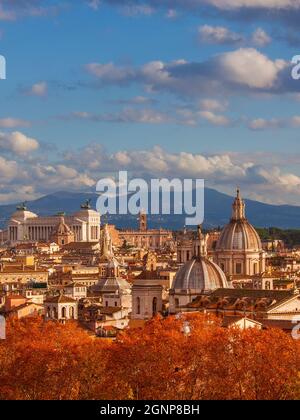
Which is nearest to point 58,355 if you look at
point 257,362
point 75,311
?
point 257,362

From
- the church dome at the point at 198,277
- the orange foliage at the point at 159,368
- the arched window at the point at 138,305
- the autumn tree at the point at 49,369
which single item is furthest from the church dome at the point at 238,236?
the orange foliage at the point at 159,368

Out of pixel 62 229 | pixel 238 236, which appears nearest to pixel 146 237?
pixel 62 229

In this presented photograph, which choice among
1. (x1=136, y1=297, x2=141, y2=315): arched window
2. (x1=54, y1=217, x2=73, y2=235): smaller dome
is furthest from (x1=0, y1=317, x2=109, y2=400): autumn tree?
(x1=54, y1=217, x2=73, y2=235): smaller dome

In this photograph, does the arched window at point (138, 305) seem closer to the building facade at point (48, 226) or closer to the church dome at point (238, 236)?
the church dome at point (238, 236)

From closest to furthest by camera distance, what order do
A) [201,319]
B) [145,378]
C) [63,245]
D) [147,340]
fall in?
[145,378] < [147,340] < [201,319] < [63,245]

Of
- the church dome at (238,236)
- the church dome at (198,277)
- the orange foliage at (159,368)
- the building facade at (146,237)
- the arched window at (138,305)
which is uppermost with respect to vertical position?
the building facade at (146,237)

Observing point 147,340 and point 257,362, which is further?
point 147,340
